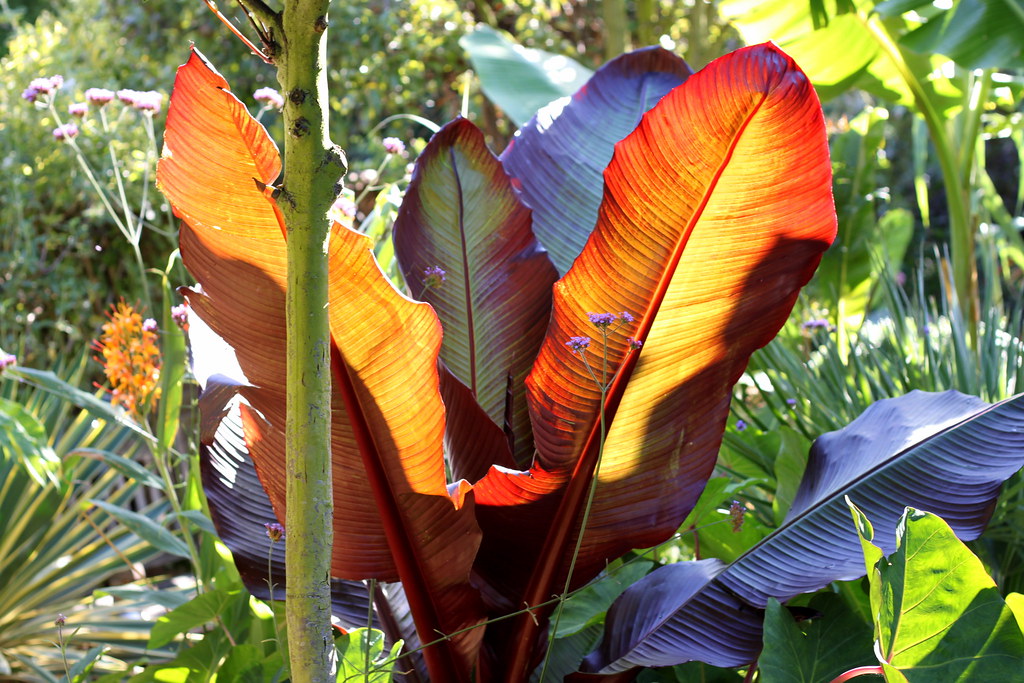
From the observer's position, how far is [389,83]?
462 cm

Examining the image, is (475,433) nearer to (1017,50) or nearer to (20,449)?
(20,449)

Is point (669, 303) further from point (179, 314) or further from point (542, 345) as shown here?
point (179, 314)

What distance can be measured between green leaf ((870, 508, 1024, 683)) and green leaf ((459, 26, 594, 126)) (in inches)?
92.3

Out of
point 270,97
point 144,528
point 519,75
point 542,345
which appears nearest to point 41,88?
point 270,97

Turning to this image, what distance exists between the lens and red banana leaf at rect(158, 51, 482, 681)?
0.90 meters

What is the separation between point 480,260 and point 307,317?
494mm

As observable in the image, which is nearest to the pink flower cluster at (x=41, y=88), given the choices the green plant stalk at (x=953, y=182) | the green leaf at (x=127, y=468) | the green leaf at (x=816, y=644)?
the green leaf at (x=127, y=468)

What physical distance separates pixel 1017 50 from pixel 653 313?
1.78m

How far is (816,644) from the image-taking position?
3.42ft

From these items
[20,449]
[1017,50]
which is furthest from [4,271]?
[1017,50]

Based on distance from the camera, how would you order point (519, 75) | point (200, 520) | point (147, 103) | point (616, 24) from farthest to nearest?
point (616, 24) → point (519, 75) → point (147, 103) → point (200, 520)

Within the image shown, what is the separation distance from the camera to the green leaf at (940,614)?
0.80 m

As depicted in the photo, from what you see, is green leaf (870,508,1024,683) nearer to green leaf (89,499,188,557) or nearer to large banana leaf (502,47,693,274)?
large banana leaf (502,47,693,274)

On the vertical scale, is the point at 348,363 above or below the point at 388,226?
below
